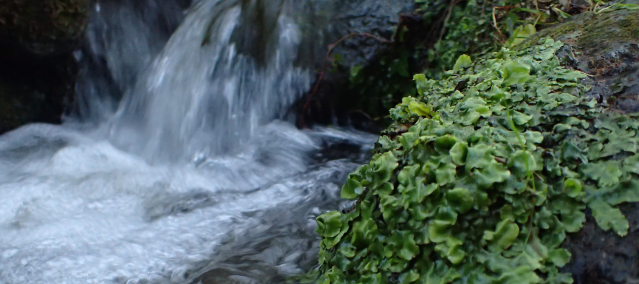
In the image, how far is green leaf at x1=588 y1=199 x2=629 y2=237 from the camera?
1288mm

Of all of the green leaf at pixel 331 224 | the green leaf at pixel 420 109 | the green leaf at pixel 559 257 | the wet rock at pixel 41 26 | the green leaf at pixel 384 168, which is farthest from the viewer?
the wet rock at pixel 41 26

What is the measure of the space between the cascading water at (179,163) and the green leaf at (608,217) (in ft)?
3.91

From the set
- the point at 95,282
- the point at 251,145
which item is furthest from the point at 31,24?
the point at 95,282

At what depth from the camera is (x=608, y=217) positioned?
4.30ft

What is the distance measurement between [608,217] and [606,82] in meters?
0.68

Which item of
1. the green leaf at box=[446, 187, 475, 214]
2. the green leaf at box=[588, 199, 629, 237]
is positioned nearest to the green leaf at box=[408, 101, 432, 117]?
the green leaf at box=[446, 187, 475, 214]

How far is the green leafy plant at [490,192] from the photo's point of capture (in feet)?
4.32

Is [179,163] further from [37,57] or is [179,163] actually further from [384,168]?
[384,168]

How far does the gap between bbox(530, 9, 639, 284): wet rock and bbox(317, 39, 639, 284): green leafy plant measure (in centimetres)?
4

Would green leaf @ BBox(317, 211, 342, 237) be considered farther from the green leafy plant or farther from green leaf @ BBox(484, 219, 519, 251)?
green leaf @ BBox(484, 219, 519, 251)

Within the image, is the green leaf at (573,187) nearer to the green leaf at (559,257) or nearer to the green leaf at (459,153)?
the green leaf at (559,257)

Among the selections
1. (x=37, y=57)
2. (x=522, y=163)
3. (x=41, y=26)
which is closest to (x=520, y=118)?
(x=522, y=163)

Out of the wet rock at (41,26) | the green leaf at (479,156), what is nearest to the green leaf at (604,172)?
the green leaf at (479,156)

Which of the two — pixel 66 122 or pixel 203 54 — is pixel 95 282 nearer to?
pixel 203 54
